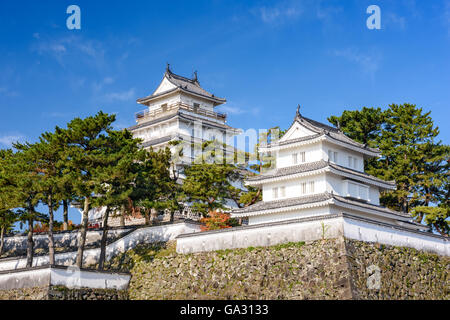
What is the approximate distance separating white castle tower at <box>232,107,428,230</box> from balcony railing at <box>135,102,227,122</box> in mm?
19523

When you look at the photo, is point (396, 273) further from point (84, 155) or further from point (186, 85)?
point (186, 85)

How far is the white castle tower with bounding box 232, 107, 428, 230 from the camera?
34.5 metres

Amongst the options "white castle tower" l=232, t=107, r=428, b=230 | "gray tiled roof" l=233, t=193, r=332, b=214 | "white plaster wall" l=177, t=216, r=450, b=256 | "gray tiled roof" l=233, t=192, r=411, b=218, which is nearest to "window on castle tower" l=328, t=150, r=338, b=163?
"white castle tower" l=232, t=107, r=428, b=230

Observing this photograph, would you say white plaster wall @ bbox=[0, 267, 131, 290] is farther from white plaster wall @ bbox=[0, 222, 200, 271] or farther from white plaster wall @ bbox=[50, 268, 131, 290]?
white plaster wall @ bbox=[0, 222, 200, 271]

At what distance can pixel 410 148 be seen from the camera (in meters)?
45.4

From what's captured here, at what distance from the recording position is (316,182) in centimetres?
3544

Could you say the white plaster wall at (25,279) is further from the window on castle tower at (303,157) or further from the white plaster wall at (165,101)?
the white plaster wall at (165,101)

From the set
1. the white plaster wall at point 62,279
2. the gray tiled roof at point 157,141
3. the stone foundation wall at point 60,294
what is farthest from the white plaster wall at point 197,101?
the stone foundation wall at point 60,294

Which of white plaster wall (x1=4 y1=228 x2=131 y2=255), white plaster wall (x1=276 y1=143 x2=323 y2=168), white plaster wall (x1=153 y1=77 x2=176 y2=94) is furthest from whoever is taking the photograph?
→ white plaster wall (x1=153 y1=77 x2=176 y2=94)

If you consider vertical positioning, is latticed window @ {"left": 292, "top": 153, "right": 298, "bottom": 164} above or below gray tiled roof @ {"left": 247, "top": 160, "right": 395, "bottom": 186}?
above

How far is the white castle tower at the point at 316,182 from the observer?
113 feet

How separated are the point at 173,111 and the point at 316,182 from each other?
24268 mm
